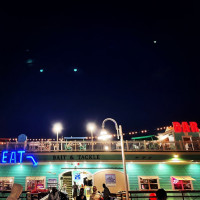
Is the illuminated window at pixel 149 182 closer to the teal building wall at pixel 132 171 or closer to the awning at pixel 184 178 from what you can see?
the teal building wall at pixel 132 171

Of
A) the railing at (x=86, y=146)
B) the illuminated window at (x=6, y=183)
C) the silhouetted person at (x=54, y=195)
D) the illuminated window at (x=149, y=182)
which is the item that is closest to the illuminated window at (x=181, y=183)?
the illuminated window at (x=149, y=182)

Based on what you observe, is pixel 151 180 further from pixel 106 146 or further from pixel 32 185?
pixel 32 185

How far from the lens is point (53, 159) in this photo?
17250 mm

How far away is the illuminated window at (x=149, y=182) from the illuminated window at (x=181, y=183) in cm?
156

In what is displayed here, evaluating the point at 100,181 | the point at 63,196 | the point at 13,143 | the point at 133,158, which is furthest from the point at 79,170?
the point at 63,196

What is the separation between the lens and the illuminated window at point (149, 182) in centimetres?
1780

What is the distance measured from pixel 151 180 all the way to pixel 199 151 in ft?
18.3

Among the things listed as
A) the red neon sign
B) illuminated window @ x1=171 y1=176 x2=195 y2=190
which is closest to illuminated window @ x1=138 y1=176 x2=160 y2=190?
illuminated window @ x1=171 y1=176 x2=195 y2=190

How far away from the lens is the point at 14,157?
1677 cm

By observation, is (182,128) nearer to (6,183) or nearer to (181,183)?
(181,183)

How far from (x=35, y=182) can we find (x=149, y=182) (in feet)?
33.3

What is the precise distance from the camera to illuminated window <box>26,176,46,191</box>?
1673 centimetres

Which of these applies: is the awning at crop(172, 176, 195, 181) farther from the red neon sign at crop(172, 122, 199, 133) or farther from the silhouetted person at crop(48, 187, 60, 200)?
the silhouetted person at crop(48, 187, 60, 200)

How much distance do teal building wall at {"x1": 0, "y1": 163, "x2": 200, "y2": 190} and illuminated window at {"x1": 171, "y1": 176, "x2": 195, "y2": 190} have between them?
339 millimetres
